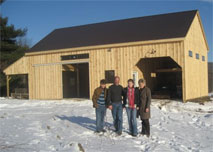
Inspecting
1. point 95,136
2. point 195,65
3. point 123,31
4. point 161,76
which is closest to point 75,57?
point 123,31

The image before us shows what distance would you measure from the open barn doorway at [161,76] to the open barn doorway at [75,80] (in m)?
5.18

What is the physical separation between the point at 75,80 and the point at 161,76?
23.4 ft

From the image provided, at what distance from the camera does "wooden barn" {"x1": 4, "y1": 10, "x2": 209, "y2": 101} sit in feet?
48.9

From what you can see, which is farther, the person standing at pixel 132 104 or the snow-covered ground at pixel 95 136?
the person standing at pixel 132 104

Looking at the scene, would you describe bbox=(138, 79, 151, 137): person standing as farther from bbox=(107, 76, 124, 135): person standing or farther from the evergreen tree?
the evergreen tree

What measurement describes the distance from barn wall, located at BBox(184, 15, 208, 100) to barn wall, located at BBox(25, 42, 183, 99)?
1.22m

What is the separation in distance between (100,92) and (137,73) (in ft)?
30.9

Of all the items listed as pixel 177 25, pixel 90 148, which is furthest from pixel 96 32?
pixel 90 148

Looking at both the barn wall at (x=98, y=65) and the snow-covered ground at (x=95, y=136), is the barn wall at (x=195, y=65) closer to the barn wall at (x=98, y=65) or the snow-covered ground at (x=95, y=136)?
the barn wall at (x=98, y=65)

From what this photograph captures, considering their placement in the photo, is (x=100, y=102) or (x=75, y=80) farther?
(x=75, y=80)

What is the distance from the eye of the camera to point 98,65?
54.6 feet

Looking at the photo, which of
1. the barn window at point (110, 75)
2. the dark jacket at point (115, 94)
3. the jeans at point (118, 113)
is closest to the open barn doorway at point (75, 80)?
the barn window at point (110, 75)

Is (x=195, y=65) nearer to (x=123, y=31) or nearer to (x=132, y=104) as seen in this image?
(x=123, y=31)

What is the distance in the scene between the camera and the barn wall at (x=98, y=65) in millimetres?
14648
